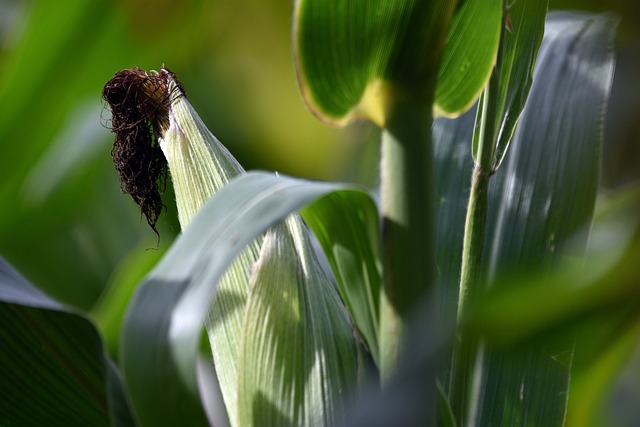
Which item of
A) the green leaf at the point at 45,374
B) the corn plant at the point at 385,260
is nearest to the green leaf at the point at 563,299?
the corn plant at the point at 385,260

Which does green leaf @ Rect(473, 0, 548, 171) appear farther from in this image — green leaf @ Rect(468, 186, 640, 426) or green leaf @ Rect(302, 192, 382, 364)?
green leaf @ Rect(468, 186, 640, 426)

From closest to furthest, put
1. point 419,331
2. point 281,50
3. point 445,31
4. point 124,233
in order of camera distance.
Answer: point 419,331 → point 445,31 → point 281,50 → point 124,233

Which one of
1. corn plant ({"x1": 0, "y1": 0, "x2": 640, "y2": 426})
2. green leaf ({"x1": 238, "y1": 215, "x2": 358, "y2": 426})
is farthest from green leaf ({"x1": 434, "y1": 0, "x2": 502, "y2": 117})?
green leaf ({"x1": 238, "y1": 215, "x2": 358, "y2": 426})

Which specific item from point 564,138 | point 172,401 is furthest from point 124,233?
point 172,401

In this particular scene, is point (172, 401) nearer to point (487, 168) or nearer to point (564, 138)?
point (487, 168)

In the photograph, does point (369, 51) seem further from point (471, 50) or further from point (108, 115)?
point (108, 115)
